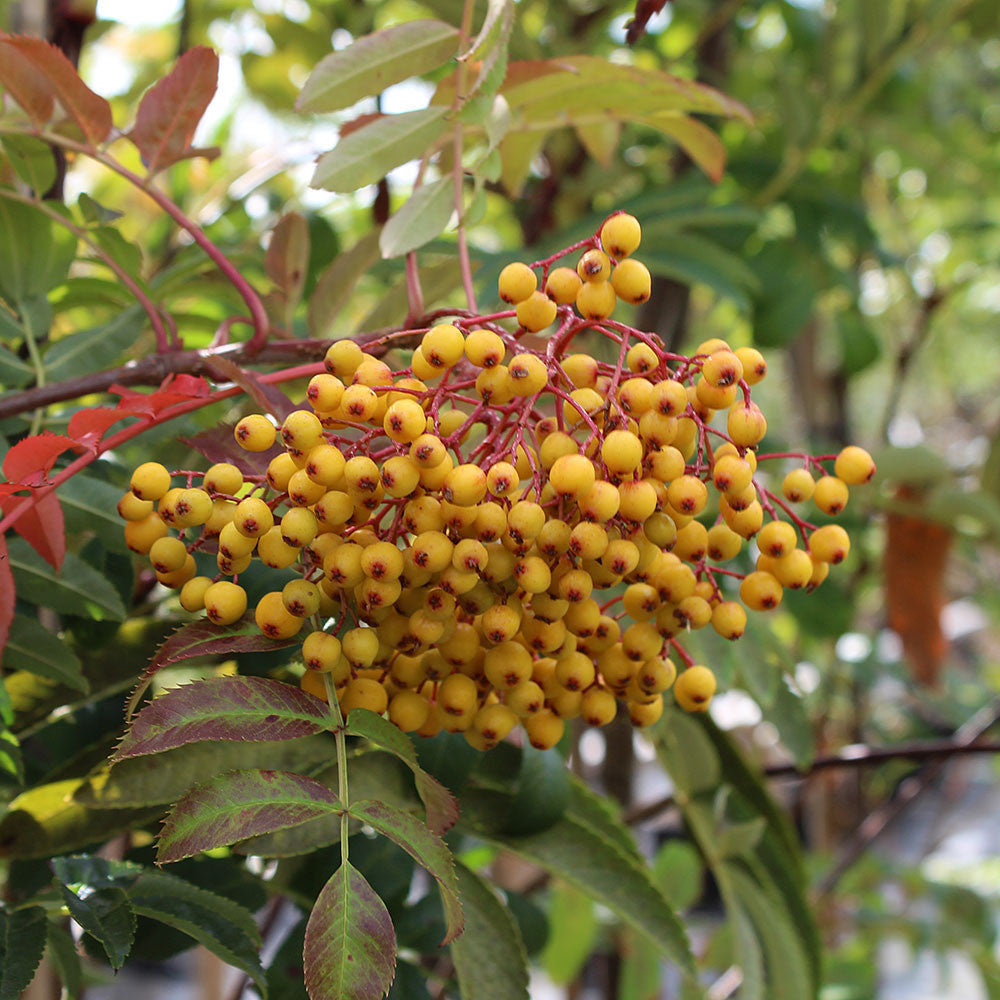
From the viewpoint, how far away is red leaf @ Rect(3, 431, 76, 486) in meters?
0.42

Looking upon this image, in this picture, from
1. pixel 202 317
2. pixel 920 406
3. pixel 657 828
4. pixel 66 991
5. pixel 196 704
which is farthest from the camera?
pixel 920 406

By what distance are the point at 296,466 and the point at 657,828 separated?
2.32 metres

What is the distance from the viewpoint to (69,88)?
1.73 ft

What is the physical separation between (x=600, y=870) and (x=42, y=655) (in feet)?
1.12

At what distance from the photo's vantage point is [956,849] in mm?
3434

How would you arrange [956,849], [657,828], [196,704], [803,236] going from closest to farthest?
[196,704]
[803,236]
[657,828]
[956,849]

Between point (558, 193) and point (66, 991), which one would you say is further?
point (558, 193)

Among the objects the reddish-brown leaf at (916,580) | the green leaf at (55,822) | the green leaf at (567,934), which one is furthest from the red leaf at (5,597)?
the reddish-brown leaf at (916,580)

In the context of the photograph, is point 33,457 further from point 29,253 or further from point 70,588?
point 29,253

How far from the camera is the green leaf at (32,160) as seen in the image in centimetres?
58

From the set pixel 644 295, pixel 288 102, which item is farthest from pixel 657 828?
pixel 644 295

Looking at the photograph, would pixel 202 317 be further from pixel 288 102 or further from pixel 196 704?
pixel 288 102

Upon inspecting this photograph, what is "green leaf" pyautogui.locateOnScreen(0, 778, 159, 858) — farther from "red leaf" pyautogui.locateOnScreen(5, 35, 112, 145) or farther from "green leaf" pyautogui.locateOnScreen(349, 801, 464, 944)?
"red leaf" pyautogui.locateOnScreen(5, 35, 112, 145)

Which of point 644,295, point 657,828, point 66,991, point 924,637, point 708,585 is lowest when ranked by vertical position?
point 657,828
